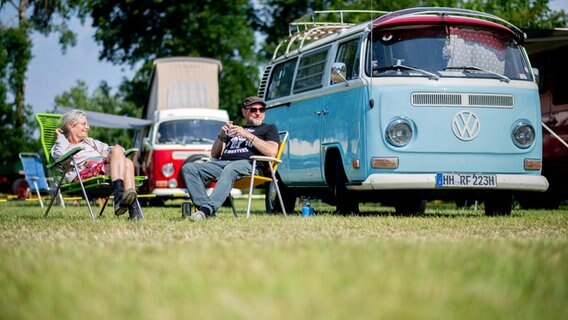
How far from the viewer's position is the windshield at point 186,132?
71.6 ft

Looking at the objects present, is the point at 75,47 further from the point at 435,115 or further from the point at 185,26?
the point at 435,115

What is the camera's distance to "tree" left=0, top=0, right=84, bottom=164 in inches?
1519

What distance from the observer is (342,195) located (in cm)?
1222

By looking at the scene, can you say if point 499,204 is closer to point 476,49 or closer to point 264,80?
point 476,49

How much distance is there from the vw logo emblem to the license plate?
1.42 feet

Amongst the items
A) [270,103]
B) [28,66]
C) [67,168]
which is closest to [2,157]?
[28,66]

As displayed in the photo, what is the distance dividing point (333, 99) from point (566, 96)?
441 centimetres

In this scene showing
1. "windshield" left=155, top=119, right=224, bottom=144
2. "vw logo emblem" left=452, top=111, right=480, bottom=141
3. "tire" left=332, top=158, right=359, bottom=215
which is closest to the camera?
"vw logo emblem" left=452, top=111, right=480, bottom=141

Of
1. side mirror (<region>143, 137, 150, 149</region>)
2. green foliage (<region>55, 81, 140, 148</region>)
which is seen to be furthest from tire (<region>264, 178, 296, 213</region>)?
green foliage (<region>55, 81, 140, 148</region>)

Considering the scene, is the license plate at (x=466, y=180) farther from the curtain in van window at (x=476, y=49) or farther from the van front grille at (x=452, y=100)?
Result: the curtain in van window at (x=476, y=49)

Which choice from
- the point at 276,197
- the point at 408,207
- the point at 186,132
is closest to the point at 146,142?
Answer: the point at 186,132

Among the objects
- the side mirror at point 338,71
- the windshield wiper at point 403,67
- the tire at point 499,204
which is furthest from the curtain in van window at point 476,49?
the tire at point 499,204

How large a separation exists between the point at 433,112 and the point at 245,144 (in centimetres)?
217

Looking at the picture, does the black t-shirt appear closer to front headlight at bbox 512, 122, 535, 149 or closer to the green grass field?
front headlight at bbox 512, 122, 535, 149
